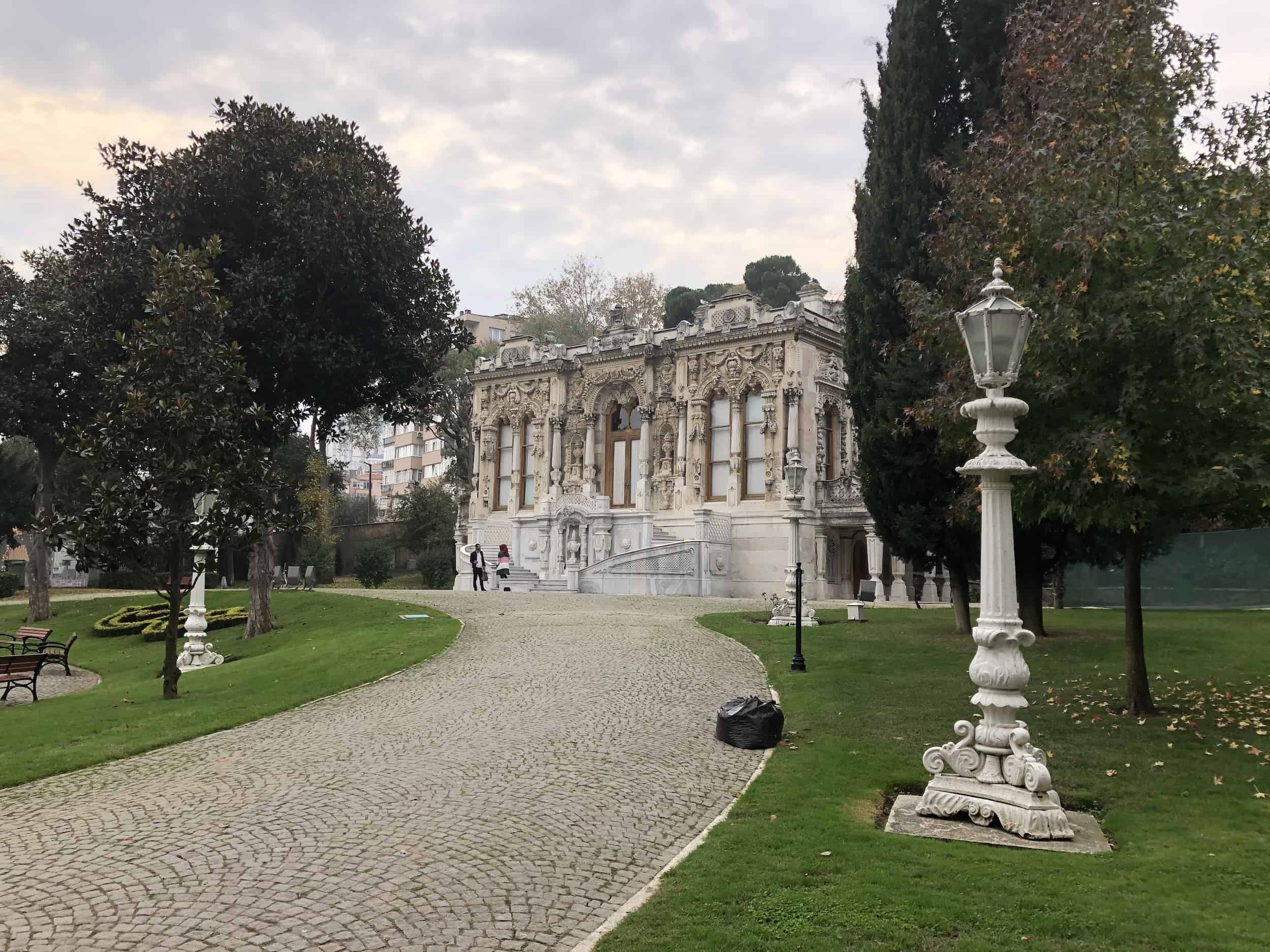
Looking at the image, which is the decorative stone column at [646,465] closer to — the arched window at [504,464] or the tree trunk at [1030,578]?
the arched window at [504,464]

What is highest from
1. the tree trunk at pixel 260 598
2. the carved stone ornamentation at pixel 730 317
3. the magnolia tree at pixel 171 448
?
the carved stone ornamentation at pixel 730 317

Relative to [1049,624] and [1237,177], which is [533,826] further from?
[1049,624]

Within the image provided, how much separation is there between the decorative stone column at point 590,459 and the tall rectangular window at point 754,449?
277 inches

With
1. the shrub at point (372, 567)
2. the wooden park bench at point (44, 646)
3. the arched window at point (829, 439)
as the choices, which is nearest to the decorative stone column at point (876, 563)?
the arched window at point (829, 439)

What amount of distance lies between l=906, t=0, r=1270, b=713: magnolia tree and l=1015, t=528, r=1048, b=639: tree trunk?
5.88 metres

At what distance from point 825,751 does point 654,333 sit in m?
28.9

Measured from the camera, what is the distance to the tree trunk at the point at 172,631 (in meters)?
13.9

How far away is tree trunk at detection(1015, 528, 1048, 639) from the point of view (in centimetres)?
1725

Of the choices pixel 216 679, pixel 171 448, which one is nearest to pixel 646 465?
pixel 216 679

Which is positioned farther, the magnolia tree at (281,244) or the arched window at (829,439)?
the arched window at (829,439)

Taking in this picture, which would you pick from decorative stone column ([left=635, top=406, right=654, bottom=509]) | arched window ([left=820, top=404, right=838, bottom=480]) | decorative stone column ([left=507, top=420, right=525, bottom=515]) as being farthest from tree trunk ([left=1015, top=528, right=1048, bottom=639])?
decorative stone column ([left=507, top=420, right=525, bottom=515])

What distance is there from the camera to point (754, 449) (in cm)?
3397

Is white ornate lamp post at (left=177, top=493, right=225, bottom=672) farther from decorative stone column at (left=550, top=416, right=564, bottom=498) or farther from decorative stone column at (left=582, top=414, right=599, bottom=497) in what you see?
decorative stone column at (left=550, top=416, right=564, bottom=498)

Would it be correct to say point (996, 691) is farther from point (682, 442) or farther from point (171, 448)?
point (682, 442)
